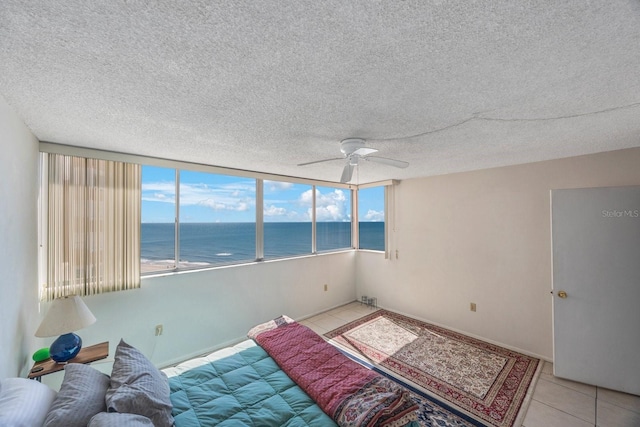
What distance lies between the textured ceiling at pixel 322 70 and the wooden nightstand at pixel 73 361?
186 centimetres

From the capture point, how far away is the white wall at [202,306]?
9.06ft

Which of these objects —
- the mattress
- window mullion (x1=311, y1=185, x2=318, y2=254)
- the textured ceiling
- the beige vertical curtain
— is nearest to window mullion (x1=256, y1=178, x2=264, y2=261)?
window mullion (x1=311, y1=185, x2=318, y2=254)

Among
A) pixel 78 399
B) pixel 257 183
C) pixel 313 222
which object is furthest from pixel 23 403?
pixel 313 222

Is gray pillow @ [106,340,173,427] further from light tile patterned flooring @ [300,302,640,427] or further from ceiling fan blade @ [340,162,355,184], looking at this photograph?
light tile patterned flooring @ [300,302,640,427]

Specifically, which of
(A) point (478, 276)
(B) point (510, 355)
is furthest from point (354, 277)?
(B) point (510, 355)

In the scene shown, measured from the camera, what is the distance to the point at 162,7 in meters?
0.88

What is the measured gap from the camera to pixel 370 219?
543 centimetres

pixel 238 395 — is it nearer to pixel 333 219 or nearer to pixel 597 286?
pixel 597 286

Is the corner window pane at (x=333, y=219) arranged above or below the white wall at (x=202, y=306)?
above

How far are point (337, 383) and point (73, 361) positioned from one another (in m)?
2.13

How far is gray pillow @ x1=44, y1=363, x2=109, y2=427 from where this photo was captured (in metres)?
1.24

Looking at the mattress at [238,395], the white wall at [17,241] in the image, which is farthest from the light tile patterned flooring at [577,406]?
the white wall at [17,241]

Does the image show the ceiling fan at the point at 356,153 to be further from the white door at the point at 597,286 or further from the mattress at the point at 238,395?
the white door at the point at 597,286

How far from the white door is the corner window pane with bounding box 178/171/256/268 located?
156 inches
